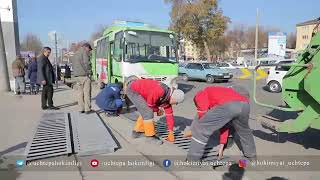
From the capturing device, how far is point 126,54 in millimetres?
14148

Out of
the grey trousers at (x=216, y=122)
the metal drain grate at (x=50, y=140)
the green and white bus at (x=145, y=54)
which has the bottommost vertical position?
the metal drain grate at (x=50, y=140)

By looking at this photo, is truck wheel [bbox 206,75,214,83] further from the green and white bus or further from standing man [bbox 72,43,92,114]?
standing man [bbox 72,43,92,114]

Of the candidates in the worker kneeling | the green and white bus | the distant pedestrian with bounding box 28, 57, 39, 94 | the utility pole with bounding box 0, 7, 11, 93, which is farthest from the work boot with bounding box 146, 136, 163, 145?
the utility pole with bounding box 0, 7, 11, 93

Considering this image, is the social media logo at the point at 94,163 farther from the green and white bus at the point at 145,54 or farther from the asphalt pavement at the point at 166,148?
the green and white bus at the point at 145,54

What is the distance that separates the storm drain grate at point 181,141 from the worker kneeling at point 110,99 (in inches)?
66.1

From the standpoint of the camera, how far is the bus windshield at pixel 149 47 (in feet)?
46.6

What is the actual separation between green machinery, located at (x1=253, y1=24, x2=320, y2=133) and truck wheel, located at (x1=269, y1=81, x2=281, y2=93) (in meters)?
11.5

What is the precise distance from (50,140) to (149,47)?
8380mm

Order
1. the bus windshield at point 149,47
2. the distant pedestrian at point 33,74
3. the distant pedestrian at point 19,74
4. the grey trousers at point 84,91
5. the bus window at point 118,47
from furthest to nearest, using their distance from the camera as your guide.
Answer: the distant pedestrian at point 33,74
the distant pedestrian at point 19,74
the bus window at point 118,47
the bus windshield at point 149,47
the grey trousers at point 84,91

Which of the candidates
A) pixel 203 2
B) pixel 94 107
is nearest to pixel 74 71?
pixel 94 107

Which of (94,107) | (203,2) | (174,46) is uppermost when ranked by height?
(203,2)

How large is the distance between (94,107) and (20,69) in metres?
6.05

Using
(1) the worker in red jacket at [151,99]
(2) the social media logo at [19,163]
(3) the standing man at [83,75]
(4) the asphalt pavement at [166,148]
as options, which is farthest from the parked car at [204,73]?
(2) the social media logo at [19,163]

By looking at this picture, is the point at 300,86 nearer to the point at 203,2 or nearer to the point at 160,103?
the point at 160,103
